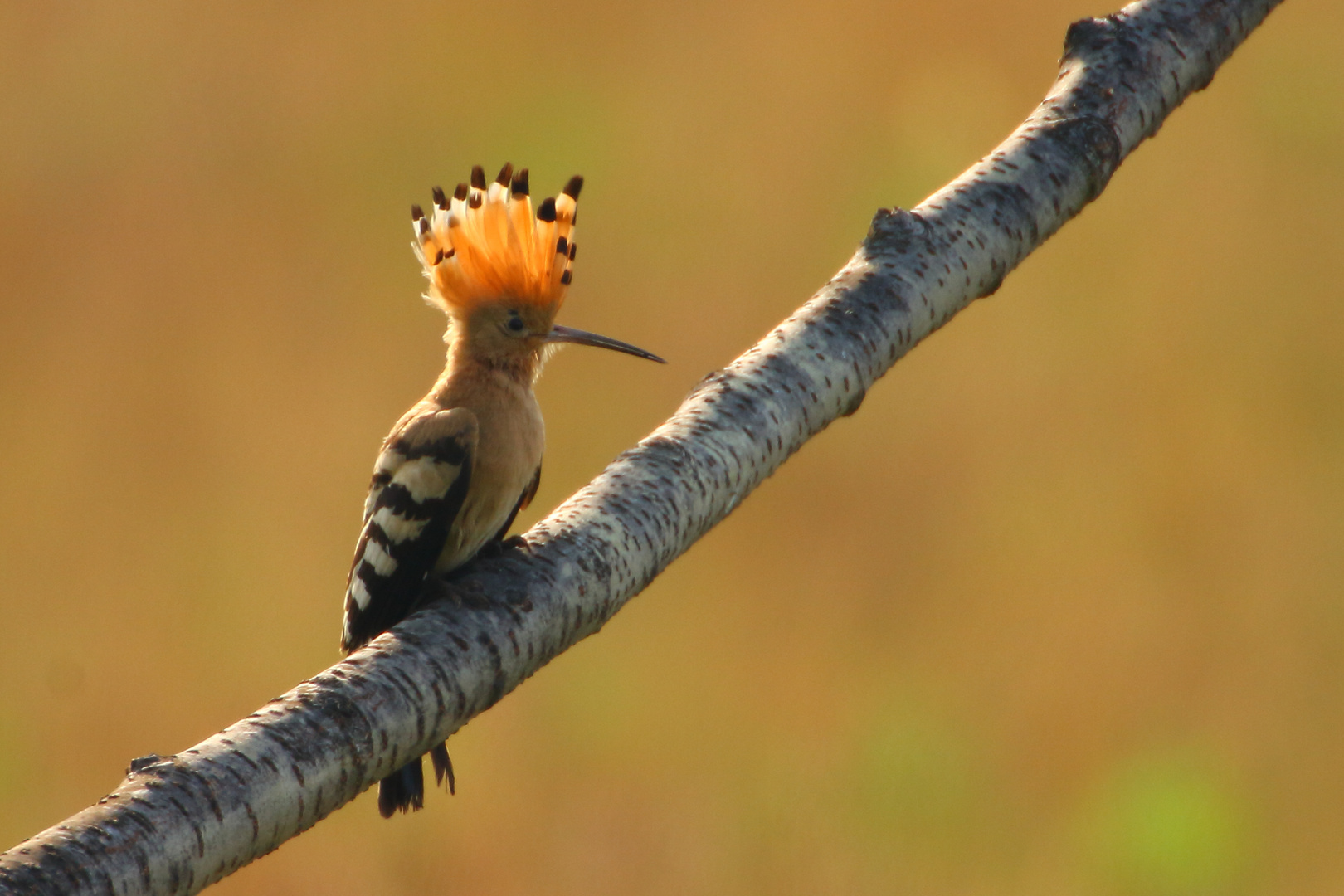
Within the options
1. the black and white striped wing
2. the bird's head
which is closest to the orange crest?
the bird's head

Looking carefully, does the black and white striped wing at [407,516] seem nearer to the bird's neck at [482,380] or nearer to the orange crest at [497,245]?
the bird's neck at [482,380]

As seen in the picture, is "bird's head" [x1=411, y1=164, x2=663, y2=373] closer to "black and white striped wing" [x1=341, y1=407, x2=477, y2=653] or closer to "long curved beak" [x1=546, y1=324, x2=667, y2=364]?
"long curved beak" [x1=546, y1=324, x2=667, y2=364]

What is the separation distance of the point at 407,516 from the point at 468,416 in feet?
0.48

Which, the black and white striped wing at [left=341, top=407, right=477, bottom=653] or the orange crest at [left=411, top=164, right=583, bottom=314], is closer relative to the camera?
the black and white striped wing at [left=341, top=407, right=477, bottom=653]

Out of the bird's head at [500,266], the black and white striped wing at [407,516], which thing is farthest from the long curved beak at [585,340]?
the black and white striped wing at [407,516]

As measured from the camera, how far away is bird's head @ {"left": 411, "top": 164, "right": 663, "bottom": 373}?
1521 mm

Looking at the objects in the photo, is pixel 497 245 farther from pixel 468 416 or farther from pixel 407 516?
pixel 407 516

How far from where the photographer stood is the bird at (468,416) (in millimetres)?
1389

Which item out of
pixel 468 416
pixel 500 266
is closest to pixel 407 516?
pixel 468 416

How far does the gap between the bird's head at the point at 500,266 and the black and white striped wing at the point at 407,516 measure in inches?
7.0

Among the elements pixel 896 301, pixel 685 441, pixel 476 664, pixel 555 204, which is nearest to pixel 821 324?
pixel 896 301

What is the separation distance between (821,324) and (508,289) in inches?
19.3

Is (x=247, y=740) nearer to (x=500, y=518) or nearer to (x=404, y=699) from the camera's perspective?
(x=404, y=699)

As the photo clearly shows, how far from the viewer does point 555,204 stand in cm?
150
